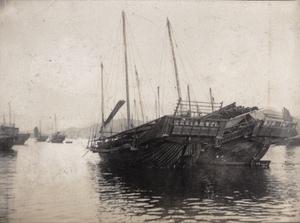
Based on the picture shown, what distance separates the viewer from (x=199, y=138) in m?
22.7

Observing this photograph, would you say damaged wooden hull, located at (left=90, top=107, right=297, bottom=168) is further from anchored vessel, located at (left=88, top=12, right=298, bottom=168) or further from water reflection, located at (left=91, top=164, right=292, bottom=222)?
water reflection, located at (left=91, top=164, right=292, bottom=222)

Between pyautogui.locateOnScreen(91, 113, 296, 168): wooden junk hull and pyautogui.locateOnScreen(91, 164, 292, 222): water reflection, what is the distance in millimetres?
2892

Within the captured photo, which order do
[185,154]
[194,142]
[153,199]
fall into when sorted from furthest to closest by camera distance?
[185,154] < [194,142] < [153,199]

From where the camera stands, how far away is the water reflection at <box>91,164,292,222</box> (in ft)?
36.1

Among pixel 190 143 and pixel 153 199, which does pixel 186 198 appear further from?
pixel 190 143

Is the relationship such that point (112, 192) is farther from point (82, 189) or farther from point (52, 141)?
point (52, 141)

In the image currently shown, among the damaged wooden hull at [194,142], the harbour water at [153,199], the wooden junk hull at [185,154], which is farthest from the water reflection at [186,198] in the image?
the wooden junk hull at [185,154]

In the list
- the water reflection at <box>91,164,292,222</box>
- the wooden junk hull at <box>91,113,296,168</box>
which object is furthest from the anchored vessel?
the water reflection at <box>91,164,292,222</box>

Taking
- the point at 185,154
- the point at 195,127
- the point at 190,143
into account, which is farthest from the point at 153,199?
the point at 185,154

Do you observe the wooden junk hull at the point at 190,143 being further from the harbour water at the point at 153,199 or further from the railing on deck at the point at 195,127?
the harbour water at the point at 153,199

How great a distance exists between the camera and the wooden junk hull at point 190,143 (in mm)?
21891

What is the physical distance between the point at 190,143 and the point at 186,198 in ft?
31.3

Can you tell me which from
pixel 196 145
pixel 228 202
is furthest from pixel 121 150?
pixel 228 202

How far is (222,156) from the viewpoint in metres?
27.7
